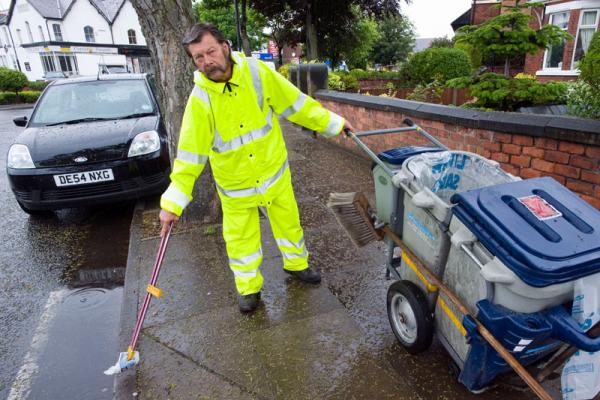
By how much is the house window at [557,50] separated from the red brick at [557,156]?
14645 millimetres

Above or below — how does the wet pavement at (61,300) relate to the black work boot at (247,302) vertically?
below

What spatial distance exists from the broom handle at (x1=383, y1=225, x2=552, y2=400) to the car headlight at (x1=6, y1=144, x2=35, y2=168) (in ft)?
13.1

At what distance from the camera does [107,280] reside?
144 inches

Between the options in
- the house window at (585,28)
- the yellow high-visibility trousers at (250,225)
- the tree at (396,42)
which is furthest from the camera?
the tree at (396,42)

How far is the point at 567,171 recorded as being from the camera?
3.19 m

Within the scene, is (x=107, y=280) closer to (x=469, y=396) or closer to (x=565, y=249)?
(x=469, y=396)

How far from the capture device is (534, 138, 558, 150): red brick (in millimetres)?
3249

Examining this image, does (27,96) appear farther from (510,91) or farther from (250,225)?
(510,91)

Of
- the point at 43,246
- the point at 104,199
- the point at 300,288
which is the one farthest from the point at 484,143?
the point at 43,246

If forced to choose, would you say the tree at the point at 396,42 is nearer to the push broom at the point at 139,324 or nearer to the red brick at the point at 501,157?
the red brick at the point at 501,157

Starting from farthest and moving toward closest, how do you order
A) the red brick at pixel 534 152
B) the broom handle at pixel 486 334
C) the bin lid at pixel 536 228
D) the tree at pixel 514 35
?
1. the tree at pixel 514 35
2. the red brick at pixel 534 152
3. the broom handle at pixel 486 334
4. the bin lid at pixel 536 228

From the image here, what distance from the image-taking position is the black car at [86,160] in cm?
435

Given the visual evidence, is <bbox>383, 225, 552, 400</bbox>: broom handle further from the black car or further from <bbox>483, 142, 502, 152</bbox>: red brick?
the black car

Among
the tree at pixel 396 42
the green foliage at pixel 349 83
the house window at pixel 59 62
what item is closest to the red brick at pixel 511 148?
the green foliage at pixel 349 83
